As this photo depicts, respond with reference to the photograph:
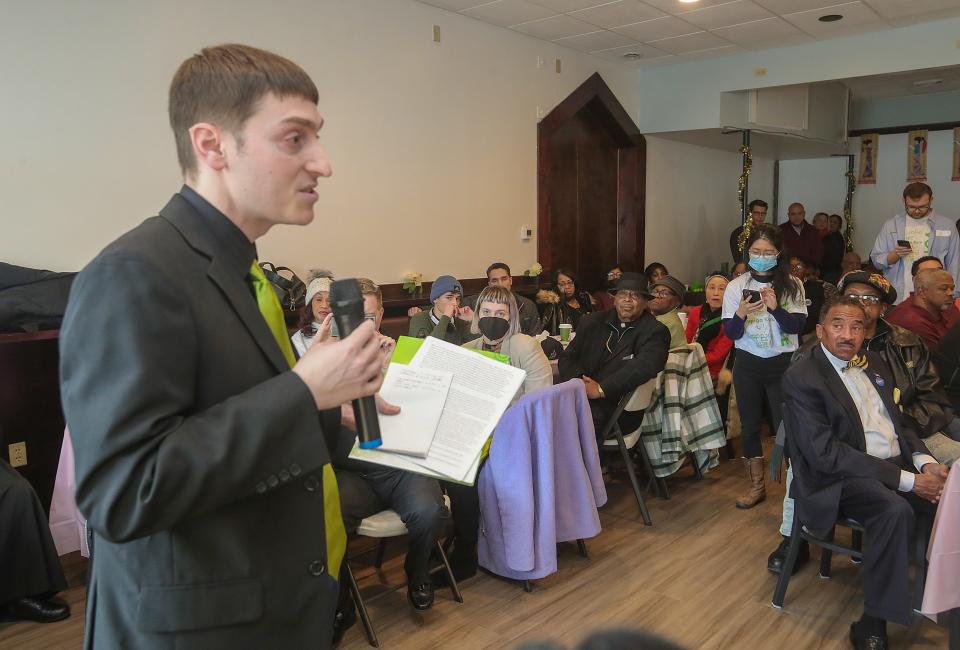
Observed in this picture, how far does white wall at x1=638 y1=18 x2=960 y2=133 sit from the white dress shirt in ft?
16.0

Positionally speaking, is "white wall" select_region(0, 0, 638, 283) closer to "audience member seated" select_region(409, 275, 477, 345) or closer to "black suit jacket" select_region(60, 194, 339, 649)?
"audience member seated" select_region(409, 275, 477, 345)

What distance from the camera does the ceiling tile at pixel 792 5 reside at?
19.4 feet

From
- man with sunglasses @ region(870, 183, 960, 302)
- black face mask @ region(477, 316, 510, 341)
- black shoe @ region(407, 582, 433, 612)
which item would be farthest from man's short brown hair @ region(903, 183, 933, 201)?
black shoe @ region(407, 582, 433, 612)

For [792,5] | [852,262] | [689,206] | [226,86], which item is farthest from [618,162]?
[226,86]

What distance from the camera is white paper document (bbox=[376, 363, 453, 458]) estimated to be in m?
1.15

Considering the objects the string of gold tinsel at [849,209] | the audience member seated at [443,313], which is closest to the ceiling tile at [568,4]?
the audience member seated at [443,313]

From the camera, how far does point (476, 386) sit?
4.15 feet

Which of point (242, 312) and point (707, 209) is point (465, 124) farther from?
point (242, 312)

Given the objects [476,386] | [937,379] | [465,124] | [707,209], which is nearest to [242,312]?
[476,386]

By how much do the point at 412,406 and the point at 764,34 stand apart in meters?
6.87

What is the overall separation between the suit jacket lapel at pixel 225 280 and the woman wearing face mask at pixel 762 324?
3.50 meters

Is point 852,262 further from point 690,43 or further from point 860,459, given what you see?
point 860,459

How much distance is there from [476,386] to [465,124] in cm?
531

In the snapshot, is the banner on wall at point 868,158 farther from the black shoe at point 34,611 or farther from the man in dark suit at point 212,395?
the man in dark suit at point 212,395
